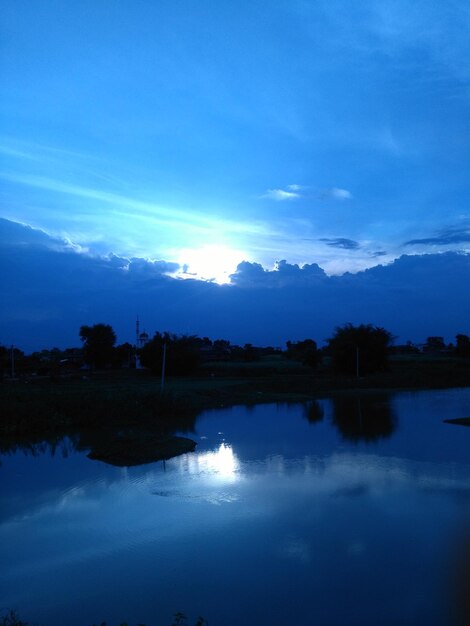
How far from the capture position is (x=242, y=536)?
340 inches

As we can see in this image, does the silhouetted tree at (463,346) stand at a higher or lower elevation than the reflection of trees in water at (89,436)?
higher

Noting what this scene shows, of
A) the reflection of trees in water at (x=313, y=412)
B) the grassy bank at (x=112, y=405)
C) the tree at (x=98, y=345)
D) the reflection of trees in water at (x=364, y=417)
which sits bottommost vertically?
the reflection of trees in water at (x=313, y=412)

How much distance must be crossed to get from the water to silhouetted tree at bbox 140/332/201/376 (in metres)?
35.4

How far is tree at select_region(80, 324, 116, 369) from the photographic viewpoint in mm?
56094

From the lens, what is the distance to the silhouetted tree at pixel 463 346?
259 ft

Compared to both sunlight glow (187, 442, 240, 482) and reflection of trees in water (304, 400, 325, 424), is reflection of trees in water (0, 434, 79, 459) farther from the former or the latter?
reflection of trees in water (304, 400, 325, 424)

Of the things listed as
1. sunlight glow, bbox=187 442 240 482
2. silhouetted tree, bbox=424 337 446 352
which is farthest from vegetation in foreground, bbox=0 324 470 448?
Result: silhouetted tree, bbox=424 337 446 352

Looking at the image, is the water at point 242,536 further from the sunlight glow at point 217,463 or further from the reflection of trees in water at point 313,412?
the reflection of trees in water at point 313,412

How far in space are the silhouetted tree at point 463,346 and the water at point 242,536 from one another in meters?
68.1

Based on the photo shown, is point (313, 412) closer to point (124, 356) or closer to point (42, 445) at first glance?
point (42, 445)

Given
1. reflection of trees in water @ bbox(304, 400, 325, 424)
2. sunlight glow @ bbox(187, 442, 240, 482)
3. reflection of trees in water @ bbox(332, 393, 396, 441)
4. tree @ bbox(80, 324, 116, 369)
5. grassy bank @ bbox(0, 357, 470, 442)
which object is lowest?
sunlight glow @ bbox(187, 442, 240, 482)

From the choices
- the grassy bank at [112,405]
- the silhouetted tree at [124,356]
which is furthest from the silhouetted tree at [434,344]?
the grassy bank at [112,405]

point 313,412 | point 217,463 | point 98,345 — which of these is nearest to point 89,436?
point 217,463

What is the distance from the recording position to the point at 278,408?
1118 inches
